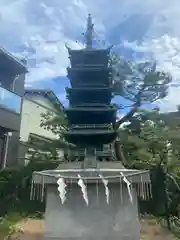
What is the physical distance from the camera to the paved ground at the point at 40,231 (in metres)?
11.2

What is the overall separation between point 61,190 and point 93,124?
2.39m

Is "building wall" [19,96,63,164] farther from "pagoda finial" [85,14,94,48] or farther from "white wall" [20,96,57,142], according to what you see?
"pagoda finial" [85,14,94,48]

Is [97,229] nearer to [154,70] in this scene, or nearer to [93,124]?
[93,124]

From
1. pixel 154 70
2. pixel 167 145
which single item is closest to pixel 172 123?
pixel 167 145

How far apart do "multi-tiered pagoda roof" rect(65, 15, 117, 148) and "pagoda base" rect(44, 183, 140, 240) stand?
1609mm

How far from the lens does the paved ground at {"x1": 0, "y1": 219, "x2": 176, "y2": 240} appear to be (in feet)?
36.8

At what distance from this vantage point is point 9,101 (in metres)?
14.5

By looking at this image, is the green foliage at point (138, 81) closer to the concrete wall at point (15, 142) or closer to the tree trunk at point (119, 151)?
the tree trunk at point (119, 151)

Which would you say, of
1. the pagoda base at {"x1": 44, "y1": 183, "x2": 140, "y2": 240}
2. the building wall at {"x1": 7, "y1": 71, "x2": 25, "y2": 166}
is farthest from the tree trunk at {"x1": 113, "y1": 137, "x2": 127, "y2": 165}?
the pagoda base at {"x1": 44, "y1": 183, "x2": 140, "y2": 240}

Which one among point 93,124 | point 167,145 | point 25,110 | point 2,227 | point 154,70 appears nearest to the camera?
point 93,124

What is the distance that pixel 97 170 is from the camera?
8594 millimetres

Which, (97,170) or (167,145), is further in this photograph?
(167,145)

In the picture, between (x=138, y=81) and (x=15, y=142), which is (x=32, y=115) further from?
(x=138, y=81)

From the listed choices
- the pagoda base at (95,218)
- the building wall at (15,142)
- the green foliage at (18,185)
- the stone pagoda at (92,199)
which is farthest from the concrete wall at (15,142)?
the pagoda base at (95,218)
